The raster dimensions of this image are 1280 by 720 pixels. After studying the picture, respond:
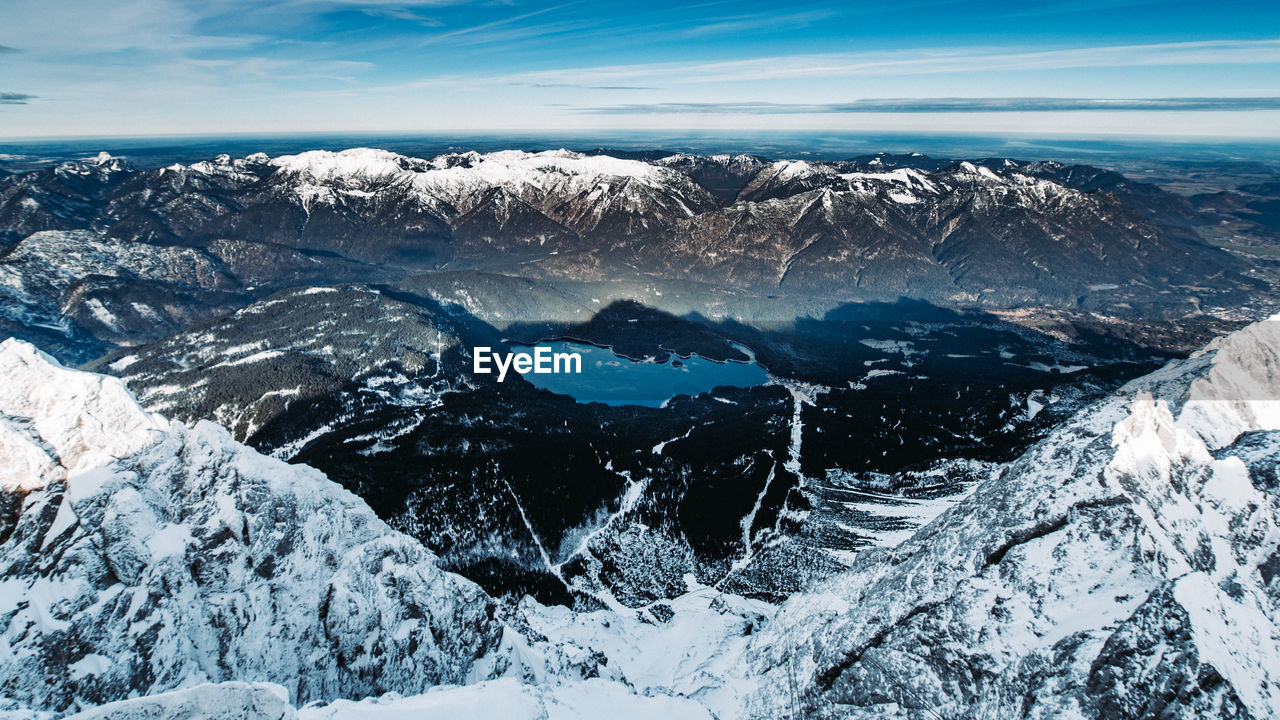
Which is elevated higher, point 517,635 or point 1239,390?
point 1239,390

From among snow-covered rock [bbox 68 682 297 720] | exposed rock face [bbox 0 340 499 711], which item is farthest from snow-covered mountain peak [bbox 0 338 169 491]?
snow-covered rock [bbox 68 682 297 720]

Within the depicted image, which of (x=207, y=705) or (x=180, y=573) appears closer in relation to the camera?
(x=207, y=705)

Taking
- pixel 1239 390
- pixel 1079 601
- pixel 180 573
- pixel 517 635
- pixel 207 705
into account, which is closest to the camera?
pixel 207 705

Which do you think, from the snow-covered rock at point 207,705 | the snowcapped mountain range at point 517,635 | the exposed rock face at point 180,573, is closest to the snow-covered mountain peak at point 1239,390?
the snowcapped mountain range at point 517,635

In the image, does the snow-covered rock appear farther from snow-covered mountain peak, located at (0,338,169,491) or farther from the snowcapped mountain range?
snow-covered mountain peak, located at (0,338,169,491)

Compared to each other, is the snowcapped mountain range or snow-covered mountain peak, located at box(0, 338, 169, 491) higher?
snow-covered mountain peak, located at box(0, 338, 169, 491)

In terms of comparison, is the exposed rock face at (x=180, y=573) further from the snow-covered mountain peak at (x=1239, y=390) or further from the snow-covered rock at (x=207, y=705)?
the snow-covered mountain peak at (x=1239, y=390)

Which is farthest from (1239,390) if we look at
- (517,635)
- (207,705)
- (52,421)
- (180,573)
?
(52,421)

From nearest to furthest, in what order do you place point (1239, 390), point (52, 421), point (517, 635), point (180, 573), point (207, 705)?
1. point (207, 705)
2. point (180, 573)
3. point (52, 421)
4. point (517, 635)
5. point (1239, 390)

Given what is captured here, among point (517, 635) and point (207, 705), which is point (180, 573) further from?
point (517, 635)
